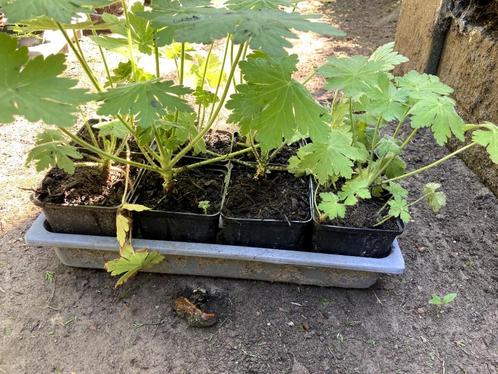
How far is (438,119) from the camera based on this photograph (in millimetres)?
1240

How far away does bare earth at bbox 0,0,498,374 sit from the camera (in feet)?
4.25

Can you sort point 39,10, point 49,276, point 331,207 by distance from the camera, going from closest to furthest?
point 39,10, point 331,207, point 49,276

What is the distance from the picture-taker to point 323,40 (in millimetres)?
3375

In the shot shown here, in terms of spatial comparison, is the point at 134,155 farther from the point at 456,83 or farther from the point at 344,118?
the point at 456,83

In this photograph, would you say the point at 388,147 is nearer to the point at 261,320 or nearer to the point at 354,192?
the point at 354,192

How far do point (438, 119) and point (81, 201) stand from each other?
117 cm

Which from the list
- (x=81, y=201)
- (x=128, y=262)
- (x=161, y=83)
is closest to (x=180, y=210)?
(x=128, y=262)

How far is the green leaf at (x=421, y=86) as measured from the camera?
1299 millimetres

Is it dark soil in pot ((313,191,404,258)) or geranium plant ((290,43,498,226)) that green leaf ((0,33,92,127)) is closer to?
geranium plant ((290,43,498,226))

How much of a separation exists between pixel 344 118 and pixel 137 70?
2.57 feet

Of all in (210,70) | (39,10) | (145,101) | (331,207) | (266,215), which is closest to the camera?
(39,10)

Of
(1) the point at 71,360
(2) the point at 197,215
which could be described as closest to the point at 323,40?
(2) the point at 197,215

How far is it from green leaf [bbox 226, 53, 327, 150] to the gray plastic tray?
0.42m

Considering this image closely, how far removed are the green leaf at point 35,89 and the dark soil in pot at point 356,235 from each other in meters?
0.83
